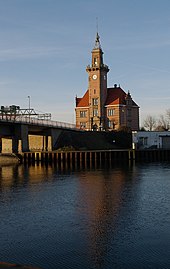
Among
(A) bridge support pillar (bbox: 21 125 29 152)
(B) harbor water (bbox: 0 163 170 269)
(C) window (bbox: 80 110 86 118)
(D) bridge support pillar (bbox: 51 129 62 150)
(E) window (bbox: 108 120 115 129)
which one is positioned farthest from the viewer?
(C) window (bbox: 80 110 86 118)

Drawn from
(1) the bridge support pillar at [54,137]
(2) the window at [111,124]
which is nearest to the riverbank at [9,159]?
(1) the bridge support pillar at [54,137]

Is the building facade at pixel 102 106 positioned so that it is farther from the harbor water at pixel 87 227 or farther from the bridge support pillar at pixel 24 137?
the harbor water at pixel 87 227

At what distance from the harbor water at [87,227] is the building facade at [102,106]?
79.9m

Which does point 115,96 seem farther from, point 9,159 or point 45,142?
point 9,159

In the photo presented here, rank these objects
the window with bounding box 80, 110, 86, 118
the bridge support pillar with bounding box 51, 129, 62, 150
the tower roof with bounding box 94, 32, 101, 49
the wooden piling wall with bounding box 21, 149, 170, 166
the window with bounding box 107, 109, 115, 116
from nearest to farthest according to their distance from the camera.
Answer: the wooden piling wall with bounding box 21, 149, 170, 166
the bridge support pillar with bounding box 51, 129, 62, 150
the window with bounding box 107, 109, 115, 116
the window with bounding box 80, 110, 86, 118
the tower roof with bounding box 94, 32, 101, 49

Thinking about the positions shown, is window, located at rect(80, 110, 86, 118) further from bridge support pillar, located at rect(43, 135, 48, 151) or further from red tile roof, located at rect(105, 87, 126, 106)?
bridge support pillar, located at rect(43, 135, 48, 151)

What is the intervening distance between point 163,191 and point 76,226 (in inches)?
604

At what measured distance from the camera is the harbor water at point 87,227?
16.2 metres

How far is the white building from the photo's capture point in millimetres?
90188

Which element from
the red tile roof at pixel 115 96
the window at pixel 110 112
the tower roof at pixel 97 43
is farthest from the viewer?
the tower roof at pixel 97 43

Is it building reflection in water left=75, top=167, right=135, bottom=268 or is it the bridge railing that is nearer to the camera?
building reflection in water left=75, top=167, right=135, bottom=268

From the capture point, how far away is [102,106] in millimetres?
118938

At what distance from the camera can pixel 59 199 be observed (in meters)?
31.7

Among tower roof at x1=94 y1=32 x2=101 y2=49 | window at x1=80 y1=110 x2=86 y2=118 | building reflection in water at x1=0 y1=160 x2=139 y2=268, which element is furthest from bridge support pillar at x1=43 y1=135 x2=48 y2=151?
tower roof at x1=94 y1=32 x2=101 y2=49
